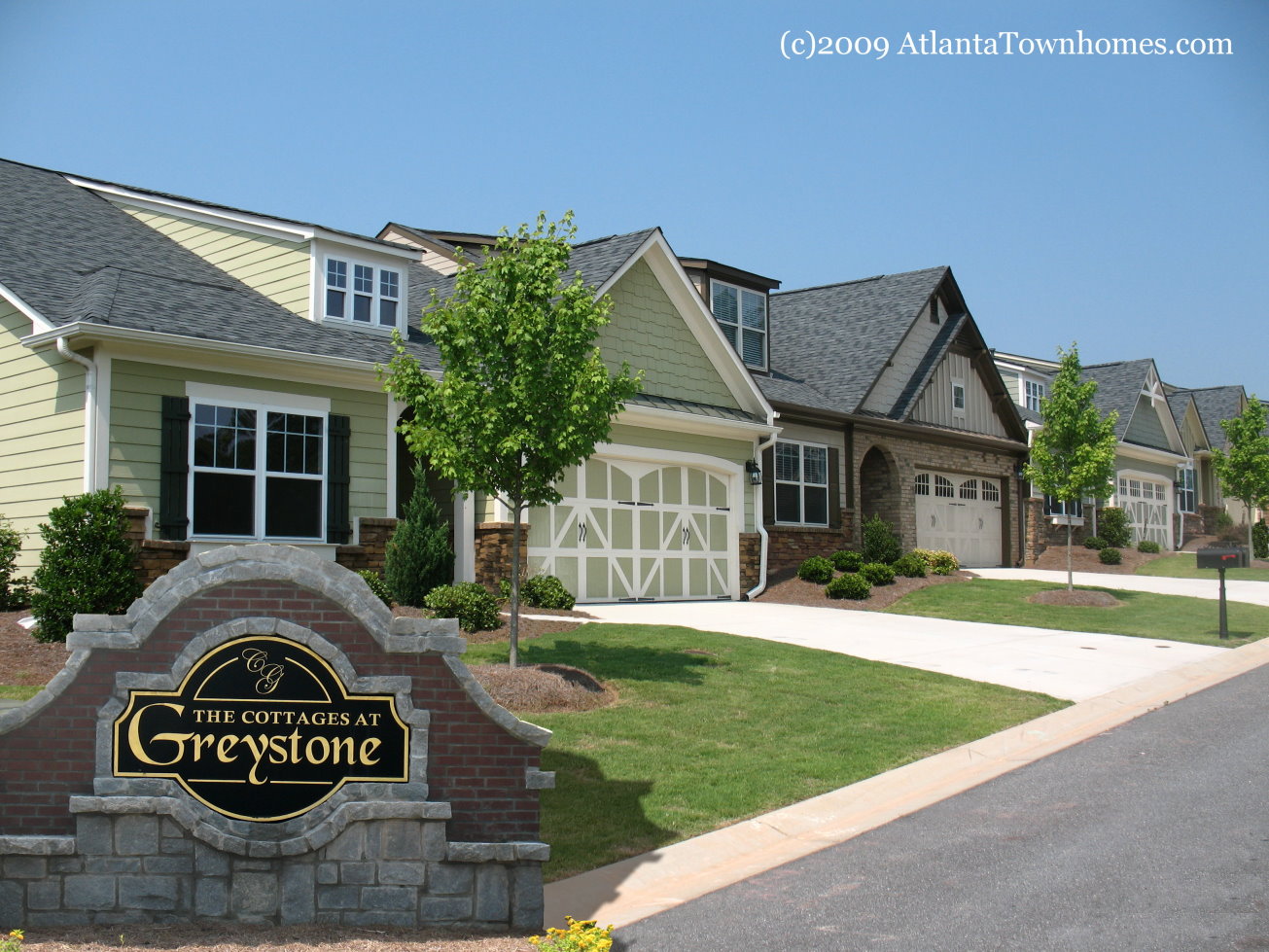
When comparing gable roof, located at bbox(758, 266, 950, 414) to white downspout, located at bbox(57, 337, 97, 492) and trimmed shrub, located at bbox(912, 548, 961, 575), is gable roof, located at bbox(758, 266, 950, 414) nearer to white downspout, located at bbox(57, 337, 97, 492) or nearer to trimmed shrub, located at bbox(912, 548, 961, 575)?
trimmed shrub, located at bbox(912, 548, 961, 575)

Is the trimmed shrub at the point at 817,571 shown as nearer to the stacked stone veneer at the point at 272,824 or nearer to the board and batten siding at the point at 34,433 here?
the board and batten siding at the point at 34,433

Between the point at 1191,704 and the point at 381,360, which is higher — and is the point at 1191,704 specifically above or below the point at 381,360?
below

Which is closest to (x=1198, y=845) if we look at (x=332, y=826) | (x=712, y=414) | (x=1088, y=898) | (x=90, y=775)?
(x=1088, y=898)

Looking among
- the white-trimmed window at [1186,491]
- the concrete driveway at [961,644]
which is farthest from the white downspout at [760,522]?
the white-trimmed window at [1186,491]

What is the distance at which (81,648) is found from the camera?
5406 mm

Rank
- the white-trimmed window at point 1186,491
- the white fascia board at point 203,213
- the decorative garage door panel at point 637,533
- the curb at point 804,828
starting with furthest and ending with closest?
the white-trimmed window at point 1186,491 < the decorative garage door panel at point 637,533 < the white fascia board at point 203,213 < the curb at point 804,828

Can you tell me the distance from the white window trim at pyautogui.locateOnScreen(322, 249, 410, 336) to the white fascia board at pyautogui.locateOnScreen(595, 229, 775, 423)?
3304 millimetres

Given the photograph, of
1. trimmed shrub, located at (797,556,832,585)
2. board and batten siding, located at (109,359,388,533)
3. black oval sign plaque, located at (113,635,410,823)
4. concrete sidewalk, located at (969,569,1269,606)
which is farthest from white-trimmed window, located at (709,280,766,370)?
black oval sign plaque, located at (113,635,410,823)

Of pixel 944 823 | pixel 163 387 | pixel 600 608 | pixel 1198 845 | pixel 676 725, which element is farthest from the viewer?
pixel 600 608

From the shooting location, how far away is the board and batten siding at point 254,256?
17844 millimetres

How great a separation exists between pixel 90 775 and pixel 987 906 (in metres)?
4.48

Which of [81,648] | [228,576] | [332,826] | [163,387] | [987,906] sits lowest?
[987,906]

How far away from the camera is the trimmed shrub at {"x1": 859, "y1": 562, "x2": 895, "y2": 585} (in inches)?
866

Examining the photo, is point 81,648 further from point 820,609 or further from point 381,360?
point 820,609
